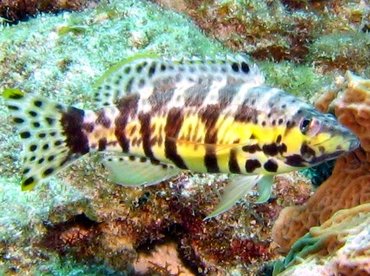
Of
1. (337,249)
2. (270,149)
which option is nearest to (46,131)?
(270,149)

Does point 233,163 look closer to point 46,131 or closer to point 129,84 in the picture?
point 129,84

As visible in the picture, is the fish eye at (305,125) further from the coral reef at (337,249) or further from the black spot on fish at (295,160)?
the coral reef at (337,249)

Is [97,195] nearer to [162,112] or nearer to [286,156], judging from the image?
[162,112]

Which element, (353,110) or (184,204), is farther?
(184,204)

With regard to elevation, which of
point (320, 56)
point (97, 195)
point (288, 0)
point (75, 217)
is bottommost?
point (75, 217)

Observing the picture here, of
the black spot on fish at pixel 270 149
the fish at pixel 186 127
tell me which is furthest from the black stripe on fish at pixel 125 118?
the black spot on fish at pixel 270 149

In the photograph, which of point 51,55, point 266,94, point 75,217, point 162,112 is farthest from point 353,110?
point 51,55
